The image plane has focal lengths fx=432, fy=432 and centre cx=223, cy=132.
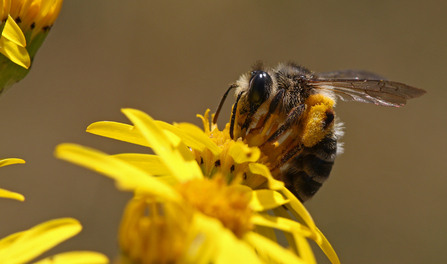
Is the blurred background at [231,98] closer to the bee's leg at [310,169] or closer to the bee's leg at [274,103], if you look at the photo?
the bee's leg at [310,169]

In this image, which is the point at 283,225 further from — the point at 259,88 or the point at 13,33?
the point at 13,33

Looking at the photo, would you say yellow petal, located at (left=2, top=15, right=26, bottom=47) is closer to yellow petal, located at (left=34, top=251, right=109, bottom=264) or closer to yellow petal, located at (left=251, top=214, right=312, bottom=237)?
yellow petal, located at (left=34, top=251, right=109, bottom=264)

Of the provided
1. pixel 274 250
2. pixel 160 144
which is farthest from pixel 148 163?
pixel 274 250

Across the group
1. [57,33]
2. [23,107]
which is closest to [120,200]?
A: [23,107]

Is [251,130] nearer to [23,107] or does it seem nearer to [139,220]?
[139,220]

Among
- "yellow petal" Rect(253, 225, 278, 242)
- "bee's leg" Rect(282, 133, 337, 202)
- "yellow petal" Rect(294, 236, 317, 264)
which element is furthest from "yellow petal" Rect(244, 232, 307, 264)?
"bee's leg" Rect(282, 133, 337, 202)

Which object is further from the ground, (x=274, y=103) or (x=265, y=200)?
(x=274, y=103)
